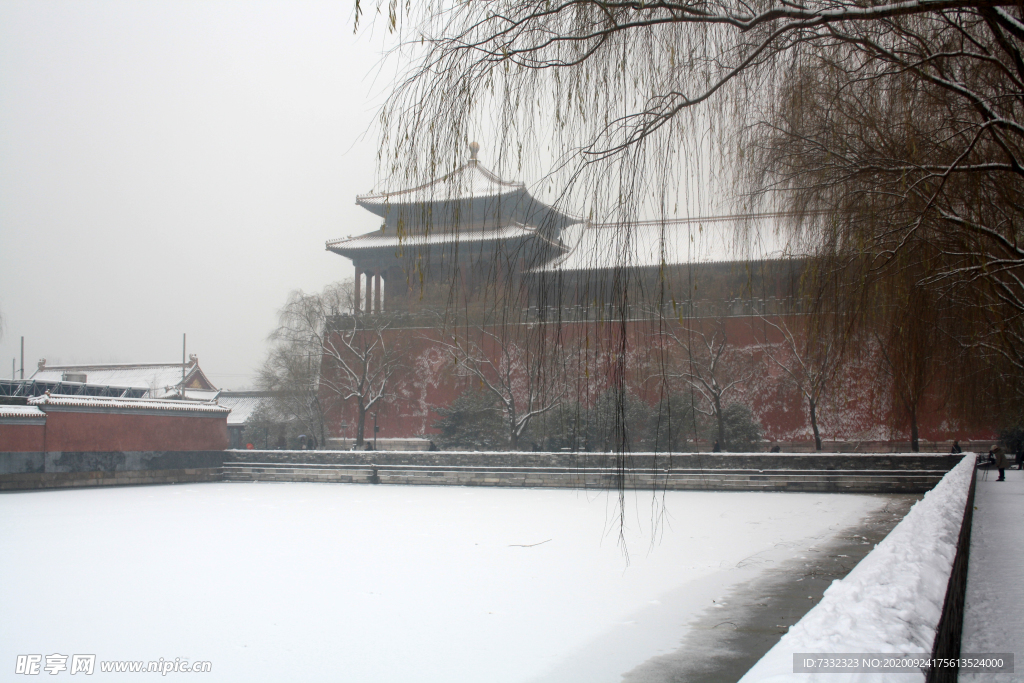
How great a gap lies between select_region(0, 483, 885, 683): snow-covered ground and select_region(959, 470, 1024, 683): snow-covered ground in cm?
129

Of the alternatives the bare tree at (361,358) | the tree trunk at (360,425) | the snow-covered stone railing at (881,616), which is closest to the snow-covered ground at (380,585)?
the snow-covered stone railing at (881,616)

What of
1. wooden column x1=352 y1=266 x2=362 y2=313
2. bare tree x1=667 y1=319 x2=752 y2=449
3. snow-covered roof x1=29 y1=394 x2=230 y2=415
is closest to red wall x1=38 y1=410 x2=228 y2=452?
snow-covered roof x1=29 y1=394 x2=230 y2=415

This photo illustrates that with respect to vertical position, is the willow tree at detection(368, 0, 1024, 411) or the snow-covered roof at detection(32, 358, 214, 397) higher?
the willow tree at detection(368, 0, 1024, 411)

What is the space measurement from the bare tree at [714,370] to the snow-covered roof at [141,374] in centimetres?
2079

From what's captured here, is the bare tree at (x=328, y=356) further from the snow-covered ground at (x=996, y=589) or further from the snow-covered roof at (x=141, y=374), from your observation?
the snow-covered ground at (x=996, y=589)

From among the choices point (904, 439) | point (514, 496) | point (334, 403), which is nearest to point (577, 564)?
point (514, 496)

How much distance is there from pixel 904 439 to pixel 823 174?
54.1 feet

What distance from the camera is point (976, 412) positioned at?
21.0 feet

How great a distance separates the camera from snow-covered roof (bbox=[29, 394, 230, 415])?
1340cm

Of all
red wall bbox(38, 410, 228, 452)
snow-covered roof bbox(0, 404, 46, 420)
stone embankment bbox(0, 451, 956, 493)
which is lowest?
stone embankment bbox(0, 451, 956, 493)

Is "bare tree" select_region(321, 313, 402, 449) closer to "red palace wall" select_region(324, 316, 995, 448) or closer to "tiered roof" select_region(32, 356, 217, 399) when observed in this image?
"red palace wall" select_region(324, 316, 995, 448)

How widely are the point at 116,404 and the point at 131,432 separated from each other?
70 cm

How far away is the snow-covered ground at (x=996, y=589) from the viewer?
2.85 meters

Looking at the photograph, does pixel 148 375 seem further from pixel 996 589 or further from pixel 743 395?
pixel 996 589
